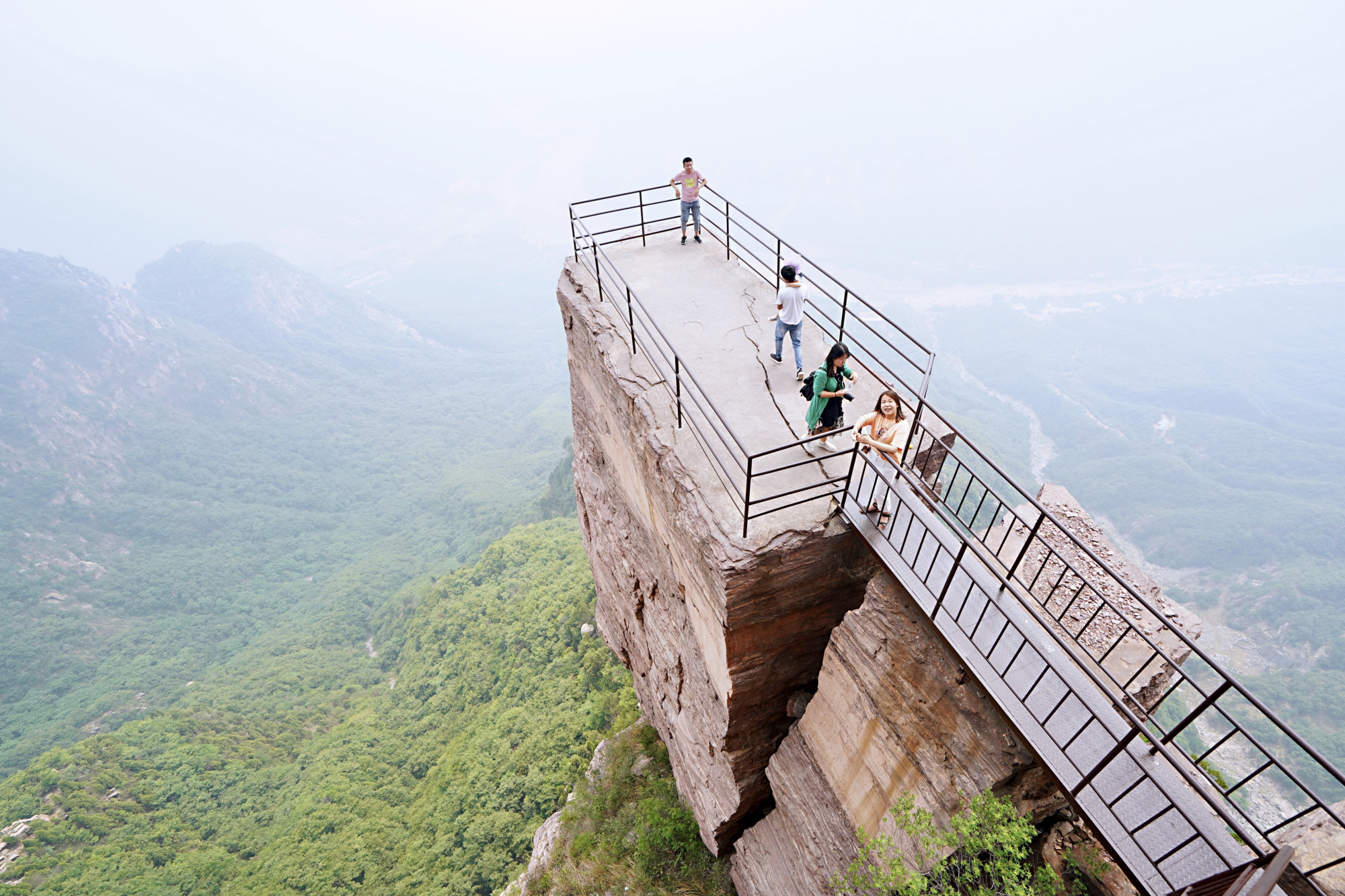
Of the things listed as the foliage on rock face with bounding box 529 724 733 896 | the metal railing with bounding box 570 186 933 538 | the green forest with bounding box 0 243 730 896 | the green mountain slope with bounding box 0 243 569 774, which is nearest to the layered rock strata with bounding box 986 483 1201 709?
the metal railing with bounding box 570 186 933 538

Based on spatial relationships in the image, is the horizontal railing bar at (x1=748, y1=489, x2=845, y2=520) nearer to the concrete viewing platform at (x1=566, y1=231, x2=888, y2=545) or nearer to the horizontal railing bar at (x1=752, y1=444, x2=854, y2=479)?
the concrete viewing platform at (x1=566, y1=231, x2=888, y2=545)

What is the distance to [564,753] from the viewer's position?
24078mm

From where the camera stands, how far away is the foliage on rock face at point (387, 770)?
960 inches

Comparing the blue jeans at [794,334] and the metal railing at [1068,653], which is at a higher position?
the blue jeans at [794,334]

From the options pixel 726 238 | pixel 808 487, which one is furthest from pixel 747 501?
pixel 726 238

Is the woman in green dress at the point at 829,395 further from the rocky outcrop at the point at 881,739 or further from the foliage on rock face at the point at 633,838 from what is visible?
the foliage on rock face at the point at 633,838

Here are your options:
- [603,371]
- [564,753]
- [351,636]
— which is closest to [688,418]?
[603,371]

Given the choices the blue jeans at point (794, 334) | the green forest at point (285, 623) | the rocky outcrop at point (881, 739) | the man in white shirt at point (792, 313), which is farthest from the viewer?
the green forest at point (285, 623)

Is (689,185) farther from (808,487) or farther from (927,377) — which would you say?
(808,487)

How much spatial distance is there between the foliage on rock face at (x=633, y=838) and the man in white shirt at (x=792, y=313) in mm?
10499

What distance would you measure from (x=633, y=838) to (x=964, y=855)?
10.9m

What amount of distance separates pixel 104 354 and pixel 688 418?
582ft

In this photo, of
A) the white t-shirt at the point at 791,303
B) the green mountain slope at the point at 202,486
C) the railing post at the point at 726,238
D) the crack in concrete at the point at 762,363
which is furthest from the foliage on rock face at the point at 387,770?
the green mountain slope at the point at 202,486

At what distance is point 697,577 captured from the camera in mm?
8031
